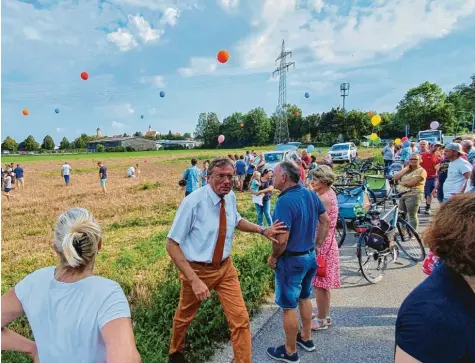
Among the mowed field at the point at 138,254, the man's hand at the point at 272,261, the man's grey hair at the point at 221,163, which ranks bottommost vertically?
the mowed field at the point at 138,254

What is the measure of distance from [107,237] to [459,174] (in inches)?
293

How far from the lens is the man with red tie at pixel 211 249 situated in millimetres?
2723

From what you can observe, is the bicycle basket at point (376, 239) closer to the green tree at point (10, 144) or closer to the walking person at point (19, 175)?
the walking person at point (19, 175)

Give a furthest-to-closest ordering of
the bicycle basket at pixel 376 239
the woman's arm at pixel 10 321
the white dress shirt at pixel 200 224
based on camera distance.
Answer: the bicycle basket at pixel 376 239
the white dress shirt at pixel 200 224
the woman's arm at pixel 10 321

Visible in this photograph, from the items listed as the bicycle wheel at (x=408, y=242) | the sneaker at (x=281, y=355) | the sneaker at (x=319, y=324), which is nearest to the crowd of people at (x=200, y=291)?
the sneaker at (x=281, y=355)

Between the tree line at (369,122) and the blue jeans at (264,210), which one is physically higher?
the tree line at (369,122)

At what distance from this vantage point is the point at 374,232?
4723mm

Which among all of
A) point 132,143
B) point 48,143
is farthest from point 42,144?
point 132,143

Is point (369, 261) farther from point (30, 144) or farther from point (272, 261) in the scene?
point (30, 144)

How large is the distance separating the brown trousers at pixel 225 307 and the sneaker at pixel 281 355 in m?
0.50

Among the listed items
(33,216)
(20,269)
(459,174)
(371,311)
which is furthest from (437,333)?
(33,216)

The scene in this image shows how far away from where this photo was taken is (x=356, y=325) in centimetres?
367

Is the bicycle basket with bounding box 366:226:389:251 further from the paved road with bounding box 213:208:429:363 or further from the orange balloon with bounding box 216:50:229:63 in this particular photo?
the orange balloon with bounding box 216:50:229:63

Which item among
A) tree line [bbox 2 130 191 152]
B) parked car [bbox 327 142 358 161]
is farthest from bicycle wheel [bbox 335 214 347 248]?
tree line [bbox 2 130 191 152]
